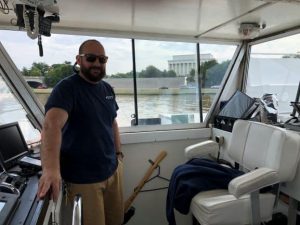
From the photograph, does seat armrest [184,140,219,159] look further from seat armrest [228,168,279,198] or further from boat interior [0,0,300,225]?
seat armrest [228,168,279,198]

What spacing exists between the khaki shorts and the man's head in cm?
70

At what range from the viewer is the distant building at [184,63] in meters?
2.81

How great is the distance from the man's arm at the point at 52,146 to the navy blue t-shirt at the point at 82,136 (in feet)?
0.35

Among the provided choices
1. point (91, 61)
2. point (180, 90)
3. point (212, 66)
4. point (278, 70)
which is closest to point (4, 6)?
point (91, 61)

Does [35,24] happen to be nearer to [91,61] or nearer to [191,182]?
[91,61]

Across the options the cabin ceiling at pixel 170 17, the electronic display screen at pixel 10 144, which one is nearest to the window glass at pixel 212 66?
the cabin ceiling at pixel 170 17

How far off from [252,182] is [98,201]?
0.97 meters

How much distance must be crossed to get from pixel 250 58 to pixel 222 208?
76.5 inches

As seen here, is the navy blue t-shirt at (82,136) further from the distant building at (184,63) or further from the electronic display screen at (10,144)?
the distant building at (184,63)

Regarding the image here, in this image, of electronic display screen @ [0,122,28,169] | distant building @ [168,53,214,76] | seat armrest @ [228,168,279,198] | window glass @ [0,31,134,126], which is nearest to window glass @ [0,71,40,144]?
window glass @ [0,31,134,126]

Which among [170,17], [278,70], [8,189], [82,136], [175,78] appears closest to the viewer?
[8,189]

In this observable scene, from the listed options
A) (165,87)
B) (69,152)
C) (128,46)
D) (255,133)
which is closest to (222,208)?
(255,133)

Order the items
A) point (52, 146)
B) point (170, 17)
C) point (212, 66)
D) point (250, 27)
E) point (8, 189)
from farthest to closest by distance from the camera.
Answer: point (212, 66), point (250, 27), point (170, 17), point (52, 146), point (8, 189)

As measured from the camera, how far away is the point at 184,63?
2.87 metres
